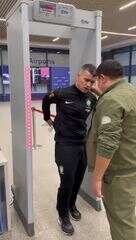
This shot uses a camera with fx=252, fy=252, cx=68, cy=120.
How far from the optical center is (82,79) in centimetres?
217

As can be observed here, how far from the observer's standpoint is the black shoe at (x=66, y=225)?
89.6 inches

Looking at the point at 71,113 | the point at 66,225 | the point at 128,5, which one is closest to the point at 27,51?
the point at 71,113

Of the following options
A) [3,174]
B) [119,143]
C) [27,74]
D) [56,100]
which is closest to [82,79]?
[56,100]

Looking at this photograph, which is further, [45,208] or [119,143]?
[45,208]

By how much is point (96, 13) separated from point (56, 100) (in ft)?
2.96

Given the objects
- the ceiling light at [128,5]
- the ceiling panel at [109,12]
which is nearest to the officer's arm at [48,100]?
the ceiling panel at [109,12]

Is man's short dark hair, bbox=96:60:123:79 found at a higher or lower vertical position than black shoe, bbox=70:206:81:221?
higher

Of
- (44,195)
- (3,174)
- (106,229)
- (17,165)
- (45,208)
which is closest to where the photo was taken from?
(3,174)

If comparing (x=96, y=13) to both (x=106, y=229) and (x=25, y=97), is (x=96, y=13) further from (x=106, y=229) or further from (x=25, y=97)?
(x=106, y=229)

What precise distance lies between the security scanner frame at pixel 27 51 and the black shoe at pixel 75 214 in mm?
255

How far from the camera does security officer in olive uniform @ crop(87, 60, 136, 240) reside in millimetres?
1464

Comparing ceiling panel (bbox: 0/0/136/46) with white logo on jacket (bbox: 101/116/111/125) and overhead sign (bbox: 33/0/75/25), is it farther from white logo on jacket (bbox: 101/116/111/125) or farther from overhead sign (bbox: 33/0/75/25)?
white logo on jacket (bbox: 101/116/111/125)

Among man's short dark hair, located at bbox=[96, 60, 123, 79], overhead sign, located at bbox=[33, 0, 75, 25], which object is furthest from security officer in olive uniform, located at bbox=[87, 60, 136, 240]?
overhead sign, located at bbox=[33, 0, 75, 25]

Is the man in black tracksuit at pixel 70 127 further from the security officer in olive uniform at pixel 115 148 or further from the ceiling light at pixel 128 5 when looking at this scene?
the ceiling light at pixel 128 5
